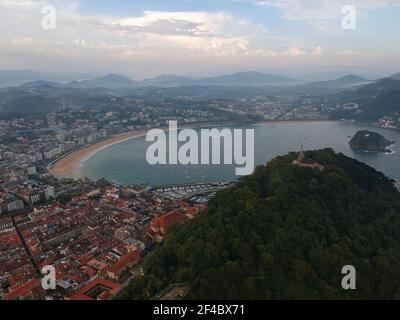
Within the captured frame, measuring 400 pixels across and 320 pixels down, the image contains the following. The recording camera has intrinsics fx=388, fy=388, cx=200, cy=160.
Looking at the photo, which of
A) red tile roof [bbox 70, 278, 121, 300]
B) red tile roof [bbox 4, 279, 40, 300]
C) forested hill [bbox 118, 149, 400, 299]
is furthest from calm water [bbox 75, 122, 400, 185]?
red tile roof [bbox 4, 279, 40, 300]

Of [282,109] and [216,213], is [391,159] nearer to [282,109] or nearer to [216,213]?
[216,213]

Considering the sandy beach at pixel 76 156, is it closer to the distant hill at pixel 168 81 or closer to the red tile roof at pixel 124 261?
the red tile roof at pixel 124 261

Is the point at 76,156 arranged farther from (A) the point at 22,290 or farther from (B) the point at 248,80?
(B) the point at 248,80
